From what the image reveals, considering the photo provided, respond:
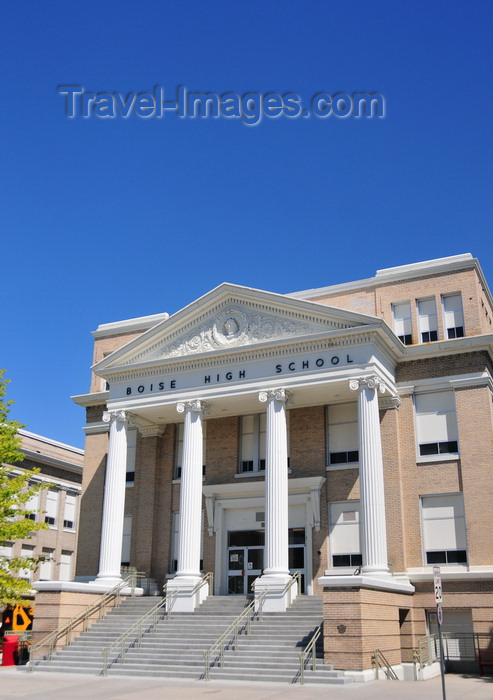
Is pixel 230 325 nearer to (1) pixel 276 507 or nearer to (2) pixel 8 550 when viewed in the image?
(1) pixel 276 507

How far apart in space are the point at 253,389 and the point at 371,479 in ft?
18.9

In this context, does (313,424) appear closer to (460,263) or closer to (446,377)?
(446,377)

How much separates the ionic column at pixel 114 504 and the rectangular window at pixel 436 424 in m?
11.8

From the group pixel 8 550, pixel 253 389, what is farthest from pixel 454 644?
pixel 8 550

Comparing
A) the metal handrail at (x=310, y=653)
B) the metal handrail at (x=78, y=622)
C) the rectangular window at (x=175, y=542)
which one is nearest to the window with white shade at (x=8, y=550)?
the rectangular window at (x=175, y=542)

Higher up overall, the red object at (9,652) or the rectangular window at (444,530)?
the rectangular window at (444,530)

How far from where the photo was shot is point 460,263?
30.2 meters

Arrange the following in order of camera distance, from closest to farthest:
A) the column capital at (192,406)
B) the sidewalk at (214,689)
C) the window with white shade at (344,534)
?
the sidewalk at (214,689) < the window with white shade at (344,534) < the column capital at (192,406)

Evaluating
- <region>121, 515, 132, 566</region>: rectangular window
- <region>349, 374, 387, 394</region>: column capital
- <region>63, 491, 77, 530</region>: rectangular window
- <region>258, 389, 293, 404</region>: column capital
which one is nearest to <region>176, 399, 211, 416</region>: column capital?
<region>258, 389, 293, 404</region>: column capital

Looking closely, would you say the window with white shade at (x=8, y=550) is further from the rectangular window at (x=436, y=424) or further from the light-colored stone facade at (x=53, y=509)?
the rectangular window at (x=436, y=424)

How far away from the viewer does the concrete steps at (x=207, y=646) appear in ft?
68.4

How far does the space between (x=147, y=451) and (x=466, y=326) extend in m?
14.7

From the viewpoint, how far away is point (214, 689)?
18688 mm

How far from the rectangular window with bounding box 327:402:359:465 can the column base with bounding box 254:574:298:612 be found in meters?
5.94
